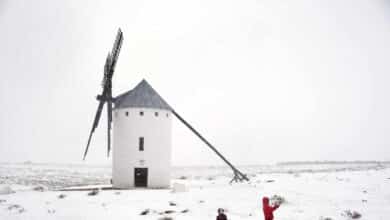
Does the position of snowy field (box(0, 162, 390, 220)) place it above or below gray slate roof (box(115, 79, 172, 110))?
below

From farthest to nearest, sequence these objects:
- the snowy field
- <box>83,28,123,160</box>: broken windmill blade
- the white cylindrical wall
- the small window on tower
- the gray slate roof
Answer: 1. <box>83,28,123,160</box>: broken windmill blade
2. the gray slate roof
3. the small window on tower
4. the white cylindrical wall
5. the snowy field

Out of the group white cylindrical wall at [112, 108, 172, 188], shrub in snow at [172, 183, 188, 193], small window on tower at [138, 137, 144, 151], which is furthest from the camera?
small window on tower at [138, 137, 144, 151]

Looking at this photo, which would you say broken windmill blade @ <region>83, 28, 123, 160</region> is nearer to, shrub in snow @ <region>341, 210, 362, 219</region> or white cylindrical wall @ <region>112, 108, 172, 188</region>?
white cylindrical wall @ <region>112, 108, 172, 188</region>

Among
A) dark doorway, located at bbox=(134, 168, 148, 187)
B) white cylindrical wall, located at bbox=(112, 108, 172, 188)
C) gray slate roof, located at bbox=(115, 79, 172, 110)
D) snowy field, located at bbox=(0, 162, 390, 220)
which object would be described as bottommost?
snowy field, located at bbox=(0, 162, 390, 220)

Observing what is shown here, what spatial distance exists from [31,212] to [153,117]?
1229cm

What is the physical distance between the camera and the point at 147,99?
26.4 meters

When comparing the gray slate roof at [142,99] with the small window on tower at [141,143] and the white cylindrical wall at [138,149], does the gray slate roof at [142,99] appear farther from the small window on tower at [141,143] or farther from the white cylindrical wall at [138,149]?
the small window on tower at [141,143]

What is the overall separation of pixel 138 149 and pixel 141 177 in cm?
207

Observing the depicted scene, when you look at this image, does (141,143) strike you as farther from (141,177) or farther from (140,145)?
(141,177)

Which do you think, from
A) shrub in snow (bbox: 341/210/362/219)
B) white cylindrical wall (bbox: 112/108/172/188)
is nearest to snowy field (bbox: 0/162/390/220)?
shrub in snow (bbox: 341/210/362/219)

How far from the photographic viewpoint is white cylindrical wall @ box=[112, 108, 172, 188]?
25625 mm

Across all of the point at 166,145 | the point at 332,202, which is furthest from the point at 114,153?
the point at 332,202

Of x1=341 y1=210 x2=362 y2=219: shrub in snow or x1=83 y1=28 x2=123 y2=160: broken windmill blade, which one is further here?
x1=83 y1=28 x2=123 y2=160: broken windmill blade

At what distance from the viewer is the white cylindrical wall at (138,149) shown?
2562 cm
